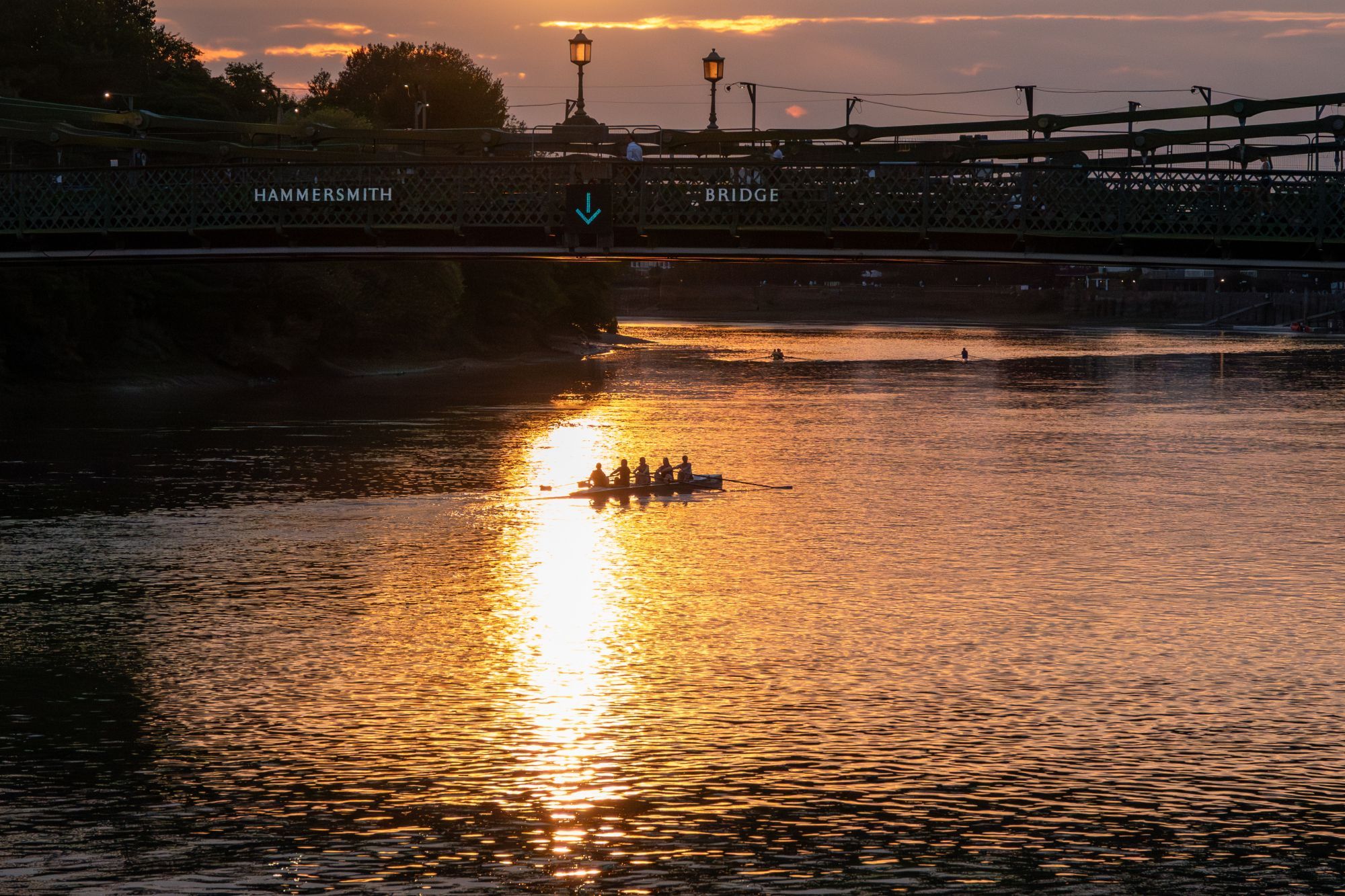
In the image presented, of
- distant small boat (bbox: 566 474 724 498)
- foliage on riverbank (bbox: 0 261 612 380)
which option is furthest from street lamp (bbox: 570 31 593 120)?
foliage on riverbank (bbox: 0 261 612 380)

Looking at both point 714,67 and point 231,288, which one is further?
point 231,288

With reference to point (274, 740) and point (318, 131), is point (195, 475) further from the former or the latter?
point (274, 740)

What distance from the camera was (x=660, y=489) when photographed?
76.7 m

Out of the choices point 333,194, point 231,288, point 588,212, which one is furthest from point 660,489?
point 231,288

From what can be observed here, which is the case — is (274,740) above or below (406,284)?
below

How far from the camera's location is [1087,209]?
2438 inches

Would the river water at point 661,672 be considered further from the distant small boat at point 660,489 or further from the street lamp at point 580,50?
the street lamp at point 580,50

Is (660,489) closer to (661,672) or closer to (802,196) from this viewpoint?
(802,196)

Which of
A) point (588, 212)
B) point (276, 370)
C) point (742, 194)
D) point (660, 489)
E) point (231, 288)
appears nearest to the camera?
point (742, 194)

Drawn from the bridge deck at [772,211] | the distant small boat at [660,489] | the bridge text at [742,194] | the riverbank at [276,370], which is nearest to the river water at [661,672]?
the distant small boat at [660,489]

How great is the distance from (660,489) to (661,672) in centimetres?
3327

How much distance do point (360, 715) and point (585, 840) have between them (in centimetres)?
1001

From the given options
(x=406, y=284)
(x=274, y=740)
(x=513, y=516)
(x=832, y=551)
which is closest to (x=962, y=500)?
(x=832, y=551)

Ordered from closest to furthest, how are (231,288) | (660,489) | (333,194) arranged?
(333,194)
(660,489)
(231,288)
